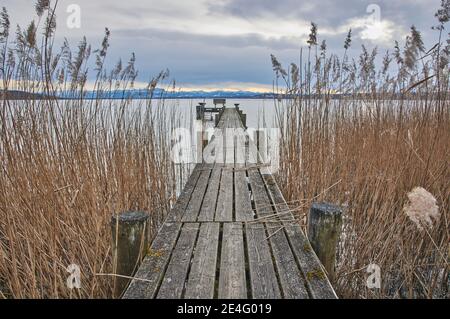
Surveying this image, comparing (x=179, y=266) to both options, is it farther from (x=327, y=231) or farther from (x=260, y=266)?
(x=327, y=231)

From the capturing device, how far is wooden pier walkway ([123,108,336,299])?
141cm

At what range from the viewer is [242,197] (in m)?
2.71

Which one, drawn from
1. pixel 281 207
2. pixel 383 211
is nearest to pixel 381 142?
pixel 383 211

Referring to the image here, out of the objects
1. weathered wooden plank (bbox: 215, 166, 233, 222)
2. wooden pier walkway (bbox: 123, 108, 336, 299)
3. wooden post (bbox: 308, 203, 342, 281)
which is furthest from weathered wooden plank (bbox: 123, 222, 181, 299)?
wooden post (bbox: 308, 203, 342, 281)

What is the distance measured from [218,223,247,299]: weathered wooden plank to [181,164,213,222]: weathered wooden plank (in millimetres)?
311

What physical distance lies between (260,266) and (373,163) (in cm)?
129

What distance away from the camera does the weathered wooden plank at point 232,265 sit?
1.40 metres

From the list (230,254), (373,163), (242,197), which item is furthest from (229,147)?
(230,254)

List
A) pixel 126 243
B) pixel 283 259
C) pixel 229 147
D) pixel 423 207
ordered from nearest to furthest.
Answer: pixel 423 207
pixel 126 243
pixel 283 259
pixel 229 147

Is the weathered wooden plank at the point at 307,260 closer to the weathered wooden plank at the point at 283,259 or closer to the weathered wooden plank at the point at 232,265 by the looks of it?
the weathered wooden plank at the point at 283,259

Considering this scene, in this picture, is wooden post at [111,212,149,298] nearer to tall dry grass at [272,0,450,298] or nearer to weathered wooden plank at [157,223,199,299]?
weathered wooden plank at [157,223,199,299]

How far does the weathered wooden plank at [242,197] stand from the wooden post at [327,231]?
2.03 feet
